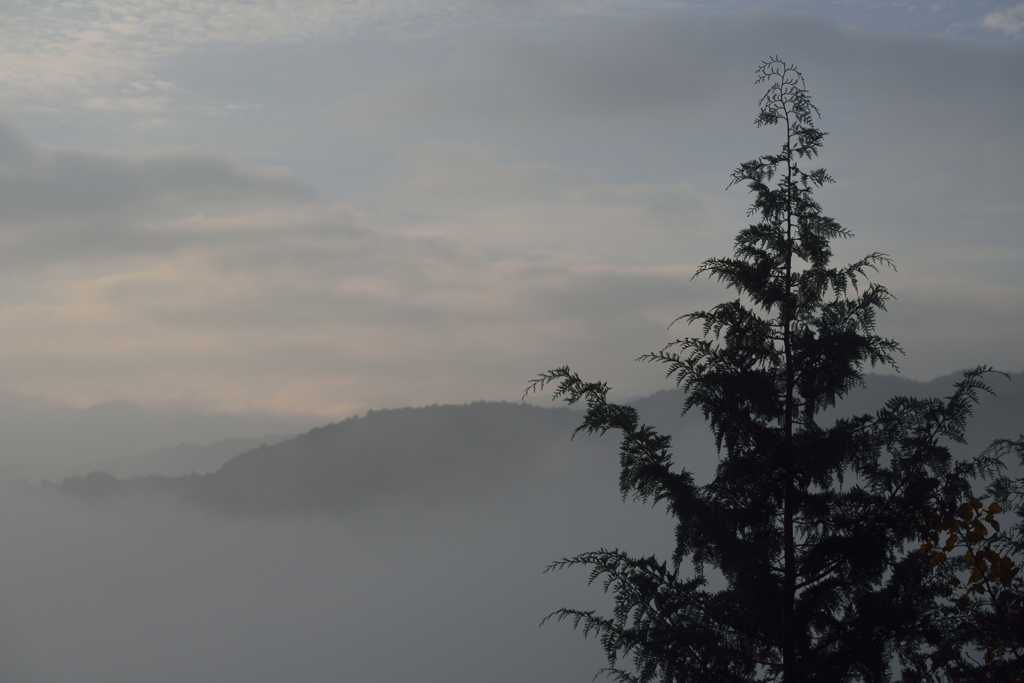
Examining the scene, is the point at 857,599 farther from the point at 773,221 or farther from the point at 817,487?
the point at 773,221

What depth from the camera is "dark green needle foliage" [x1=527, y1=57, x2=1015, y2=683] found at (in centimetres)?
667

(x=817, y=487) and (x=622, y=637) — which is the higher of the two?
(x=817, y=487)

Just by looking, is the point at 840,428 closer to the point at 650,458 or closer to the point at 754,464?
the point at 754,464

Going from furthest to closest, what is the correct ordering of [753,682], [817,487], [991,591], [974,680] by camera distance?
[817,487] < [753,682] < [974,680] < [991,591]

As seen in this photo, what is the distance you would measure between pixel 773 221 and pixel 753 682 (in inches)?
157

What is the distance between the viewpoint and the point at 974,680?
6078 mm

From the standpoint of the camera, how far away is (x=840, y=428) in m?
6.88

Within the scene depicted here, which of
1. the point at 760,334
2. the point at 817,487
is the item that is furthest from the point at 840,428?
the point at 760,334

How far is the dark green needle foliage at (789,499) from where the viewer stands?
6668 mm

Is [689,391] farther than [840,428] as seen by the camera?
Yes

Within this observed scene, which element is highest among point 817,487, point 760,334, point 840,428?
point 760,334

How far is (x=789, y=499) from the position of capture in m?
6.89

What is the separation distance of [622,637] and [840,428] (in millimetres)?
2524

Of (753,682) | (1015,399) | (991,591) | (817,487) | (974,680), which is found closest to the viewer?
(991,591)
